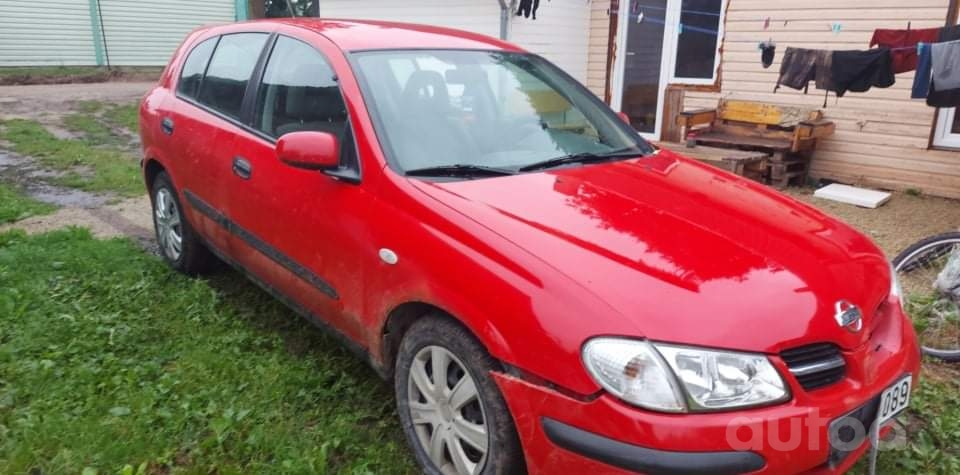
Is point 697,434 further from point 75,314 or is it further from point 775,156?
point 775,156

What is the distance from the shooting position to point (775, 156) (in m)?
7.21

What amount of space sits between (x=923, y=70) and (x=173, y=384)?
5861 millimetres

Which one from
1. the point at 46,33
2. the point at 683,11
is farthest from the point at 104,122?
the point at 683,11

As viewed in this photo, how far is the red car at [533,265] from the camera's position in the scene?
5.99 feet

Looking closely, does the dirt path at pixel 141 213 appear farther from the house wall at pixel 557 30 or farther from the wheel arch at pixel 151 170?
the house wall at pixel 557 30

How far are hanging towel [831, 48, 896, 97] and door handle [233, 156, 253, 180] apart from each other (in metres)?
5.44

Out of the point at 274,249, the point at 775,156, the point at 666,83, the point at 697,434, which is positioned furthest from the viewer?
the point at 666,83

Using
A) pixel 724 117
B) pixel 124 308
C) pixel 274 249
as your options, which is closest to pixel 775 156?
pixel 724 117

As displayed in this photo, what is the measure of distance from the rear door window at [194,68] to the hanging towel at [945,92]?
5.40 metres

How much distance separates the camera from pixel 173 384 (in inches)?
122

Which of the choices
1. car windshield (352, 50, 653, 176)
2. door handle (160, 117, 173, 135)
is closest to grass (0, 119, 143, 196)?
door handle (160, 117, 173, 135)

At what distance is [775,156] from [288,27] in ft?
18.4

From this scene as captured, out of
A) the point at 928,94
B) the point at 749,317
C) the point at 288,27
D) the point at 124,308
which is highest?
the point at 288,27

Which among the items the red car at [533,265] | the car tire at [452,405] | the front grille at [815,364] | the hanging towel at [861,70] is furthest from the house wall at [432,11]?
the front grille at [815,364]
